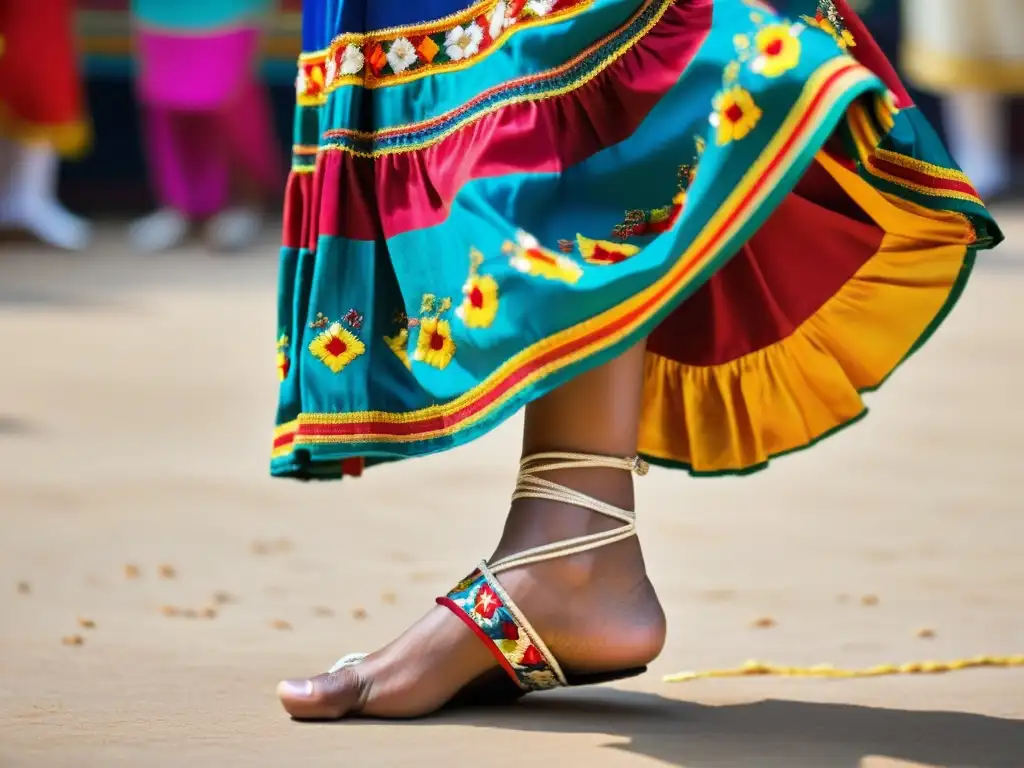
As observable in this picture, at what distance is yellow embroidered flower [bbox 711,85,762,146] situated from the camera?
3.98ft

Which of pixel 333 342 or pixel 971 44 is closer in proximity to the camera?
pixel 333 342

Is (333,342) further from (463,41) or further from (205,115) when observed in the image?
(205,115)

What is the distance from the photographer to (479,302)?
49.8 inches

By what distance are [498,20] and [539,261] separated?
21 cm

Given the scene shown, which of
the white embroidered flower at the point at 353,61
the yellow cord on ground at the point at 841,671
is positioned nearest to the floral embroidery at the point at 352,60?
the white embroidered flower at the point at 353,61

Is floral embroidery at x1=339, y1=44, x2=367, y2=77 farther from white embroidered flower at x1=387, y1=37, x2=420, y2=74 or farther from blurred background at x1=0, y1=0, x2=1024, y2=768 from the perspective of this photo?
blurred background at x1=0, y1=0, x2=1024, y2=768

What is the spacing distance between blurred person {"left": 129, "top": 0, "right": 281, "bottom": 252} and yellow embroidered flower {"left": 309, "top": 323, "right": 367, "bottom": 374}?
15.1 feet

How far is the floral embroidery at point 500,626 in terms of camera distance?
1.32 meters

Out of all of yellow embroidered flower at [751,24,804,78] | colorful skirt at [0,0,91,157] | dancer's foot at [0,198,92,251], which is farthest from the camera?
dancer's foot at [0,198,92,251]

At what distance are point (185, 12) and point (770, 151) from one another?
4.93m

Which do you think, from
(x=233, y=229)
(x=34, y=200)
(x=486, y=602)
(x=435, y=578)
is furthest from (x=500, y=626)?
(x=34, y=200)

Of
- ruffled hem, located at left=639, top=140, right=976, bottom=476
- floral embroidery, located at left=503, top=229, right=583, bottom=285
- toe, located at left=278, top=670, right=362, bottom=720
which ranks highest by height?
floral embroidery, located at left=503, top=229, right=583, bottom=285

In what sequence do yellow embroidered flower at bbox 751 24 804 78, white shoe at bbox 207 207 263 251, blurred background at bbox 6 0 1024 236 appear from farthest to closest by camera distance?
blurred background at bbox 6 0 1024 236 < white shoe at bbox 207 207 263 251 < yellow embroidered flower at bbox 751 24 804 78

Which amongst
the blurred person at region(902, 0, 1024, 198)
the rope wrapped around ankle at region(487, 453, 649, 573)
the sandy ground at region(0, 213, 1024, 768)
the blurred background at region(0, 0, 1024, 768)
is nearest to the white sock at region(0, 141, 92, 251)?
the blurred background at region(0, 0, 1024, 768)
